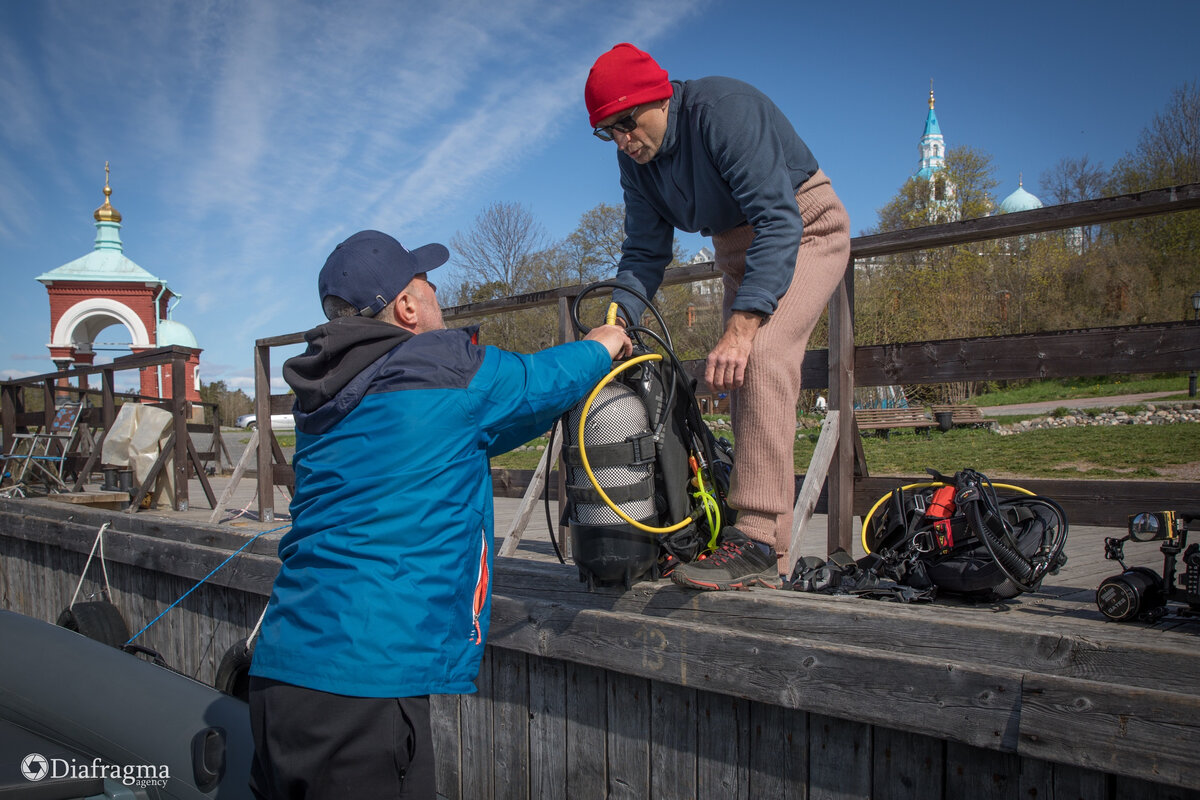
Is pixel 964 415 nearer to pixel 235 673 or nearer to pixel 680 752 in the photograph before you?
pixel 235 673

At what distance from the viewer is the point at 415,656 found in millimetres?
1740

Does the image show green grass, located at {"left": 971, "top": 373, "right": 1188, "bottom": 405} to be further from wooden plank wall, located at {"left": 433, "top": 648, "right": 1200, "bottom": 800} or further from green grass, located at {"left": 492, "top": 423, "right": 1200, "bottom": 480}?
wooden plank wall, located at {"left": 433, "top": 648, "right": 1200, "bottom": 800}

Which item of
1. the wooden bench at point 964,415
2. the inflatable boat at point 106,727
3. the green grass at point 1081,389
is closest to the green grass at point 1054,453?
the wooden bench at point 964,415

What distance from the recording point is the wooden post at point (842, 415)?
346 centimetres

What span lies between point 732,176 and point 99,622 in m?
4.77

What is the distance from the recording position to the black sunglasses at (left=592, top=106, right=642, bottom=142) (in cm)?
239

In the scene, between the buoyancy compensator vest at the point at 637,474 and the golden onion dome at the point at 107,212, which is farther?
the golden onion dome at the point at 107,212

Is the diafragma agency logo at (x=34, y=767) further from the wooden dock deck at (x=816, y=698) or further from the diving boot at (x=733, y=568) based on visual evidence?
the diving boot at (x=733, y=568)

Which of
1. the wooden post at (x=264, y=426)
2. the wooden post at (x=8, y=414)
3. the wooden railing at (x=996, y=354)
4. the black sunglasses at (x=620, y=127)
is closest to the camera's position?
the black sunglasses at (x=620, y=127)

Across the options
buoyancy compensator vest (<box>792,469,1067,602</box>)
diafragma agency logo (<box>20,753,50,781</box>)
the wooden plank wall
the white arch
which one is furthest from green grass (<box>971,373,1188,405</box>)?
the white arch

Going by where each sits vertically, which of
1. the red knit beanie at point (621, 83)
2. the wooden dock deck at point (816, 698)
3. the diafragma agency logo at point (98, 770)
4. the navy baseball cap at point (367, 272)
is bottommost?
the diafragma agency logo at point (98, 770)

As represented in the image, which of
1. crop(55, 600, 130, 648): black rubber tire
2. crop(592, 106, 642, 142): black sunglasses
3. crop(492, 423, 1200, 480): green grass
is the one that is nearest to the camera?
crop(592, 106, 642, 142): black sunglasses

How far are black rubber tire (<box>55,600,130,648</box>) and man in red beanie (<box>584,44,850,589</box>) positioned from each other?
13.8 ft

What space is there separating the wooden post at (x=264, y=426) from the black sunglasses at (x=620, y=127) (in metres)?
4.86
